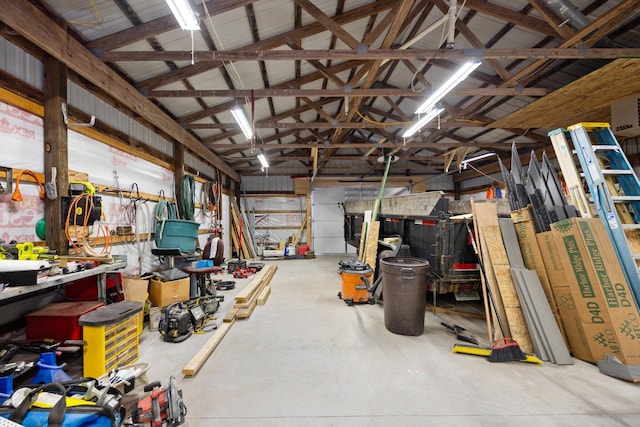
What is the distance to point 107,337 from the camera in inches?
87.5

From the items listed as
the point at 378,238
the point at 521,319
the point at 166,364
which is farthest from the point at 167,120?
the point at 521,319

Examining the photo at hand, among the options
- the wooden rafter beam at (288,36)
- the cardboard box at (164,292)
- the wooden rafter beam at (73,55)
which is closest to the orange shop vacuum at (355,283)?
the cardboard box at (164,292)

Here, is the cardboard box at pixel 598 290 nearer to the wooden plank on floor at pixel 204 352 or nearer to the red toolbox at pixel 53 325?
the wooden plank on floor at pixel 204 352

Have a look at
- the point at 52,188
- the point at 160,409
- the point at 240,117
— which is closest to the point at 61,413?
the point at 160,409

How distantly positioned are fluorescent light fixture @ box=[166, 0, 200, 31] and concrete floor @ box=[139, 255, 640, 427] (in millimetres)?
3267

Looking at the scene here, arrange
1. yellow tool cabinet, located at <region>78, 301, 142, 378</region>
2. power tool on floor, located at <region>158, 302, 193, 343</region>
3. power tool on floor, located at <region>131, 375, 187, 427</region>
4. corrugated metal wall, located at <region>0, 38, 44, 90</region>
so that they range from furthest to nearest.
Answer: power tool on floor, located at <region>158, 302, 193, 343</region>
corrugated metal wall, located at <region>0, 38, 44, 90</region>
yellow tool cabinet, located at <region>78, 301, 142, 378</region>
power tool on floor, located at <region>131, 375, 187, 427</region>

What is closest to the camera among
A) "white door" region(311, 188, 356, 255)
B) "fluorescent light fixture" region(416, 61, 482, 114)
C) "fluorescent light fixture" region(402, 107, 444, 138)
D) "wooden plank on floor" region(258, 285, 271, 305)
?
"fluorescent light fixture" region(416, 61, 482, 114)

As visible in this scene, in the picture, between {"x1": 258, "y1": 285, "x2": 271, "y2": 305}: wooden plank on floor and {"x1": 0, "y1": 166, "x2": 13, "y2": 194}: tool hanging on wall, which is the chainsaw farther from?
{"x1": 0, "y1": 166, "x2": 13, "y2": 194}: tool hanging on wall

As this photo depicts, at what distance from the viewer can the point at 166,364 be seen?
2.53 meters

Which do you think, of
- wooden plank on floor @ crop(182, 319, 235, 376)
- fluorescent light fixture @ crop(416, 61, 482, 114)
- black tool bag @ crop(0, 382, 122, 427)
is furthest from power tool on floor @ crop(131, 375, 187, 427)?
fluorescent light fixture @ crop(416, 61, 482, 114)

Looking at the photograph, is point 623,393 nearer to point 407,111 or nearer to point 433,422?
point 433,422

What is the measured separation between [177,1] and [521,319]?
452 cm

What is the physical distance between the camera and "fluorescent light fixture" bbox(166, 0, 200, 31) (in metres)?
2.20

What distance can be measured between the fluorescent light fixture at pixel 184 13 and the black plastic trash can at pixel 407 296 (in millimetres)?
3291
